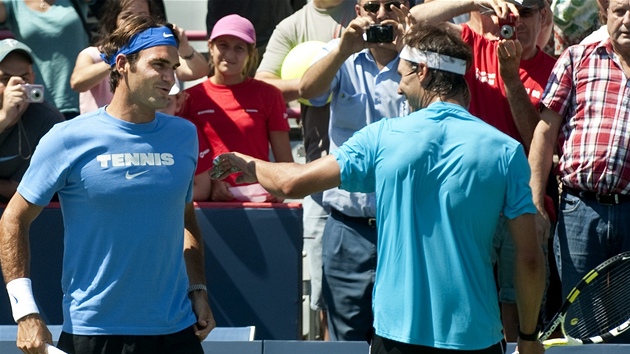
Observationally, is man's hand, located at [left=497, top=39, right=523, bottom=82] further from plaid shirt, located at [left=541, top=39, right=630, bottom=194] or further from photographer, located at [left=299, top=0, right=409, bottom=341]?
photographer, located at [left=299, top=0, right=409, bottom=341]

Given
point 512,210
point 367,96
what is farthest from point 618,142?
point 512,210

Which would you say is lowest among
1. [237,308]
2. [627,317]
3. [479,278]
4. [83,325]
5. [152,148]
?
[237,308]

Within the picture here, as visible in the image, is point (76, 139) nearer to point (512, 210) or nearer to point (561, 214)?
point (512, 210)

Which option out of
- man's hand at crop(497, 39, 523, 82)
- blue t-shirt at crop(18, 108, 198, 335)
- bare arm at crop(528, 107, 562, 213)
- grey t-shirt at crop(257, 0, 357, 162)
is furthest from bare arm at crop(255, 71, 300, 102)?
blue t-shirt at crop(18, 108, 198, 335)

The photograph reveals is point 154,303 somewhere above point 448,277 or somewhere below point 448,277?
below

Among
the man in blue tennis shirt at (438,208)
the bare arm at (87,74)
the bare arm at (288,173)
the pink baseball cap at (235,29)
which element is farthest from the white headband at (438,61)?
the bare arm at (87,74)

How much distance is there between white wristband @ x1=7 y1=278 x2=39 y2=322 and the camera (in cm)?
436

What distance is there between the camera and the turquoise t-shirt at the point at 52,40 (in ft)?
24.8

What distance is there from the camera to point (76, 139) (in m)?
4.46

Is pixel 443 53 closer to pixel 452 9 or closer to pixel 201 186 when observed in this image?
pixel 452 9

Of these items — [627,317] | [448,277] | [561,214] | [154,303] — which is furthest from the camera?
[561,214]

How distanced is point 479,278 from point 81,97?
3599 mm

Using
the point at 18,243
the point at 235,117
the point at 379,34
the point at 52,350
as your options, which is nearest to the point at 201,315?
the point at 52,350

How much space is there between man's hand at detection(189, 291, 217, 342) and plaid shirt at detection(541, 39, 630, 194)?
2.27m
